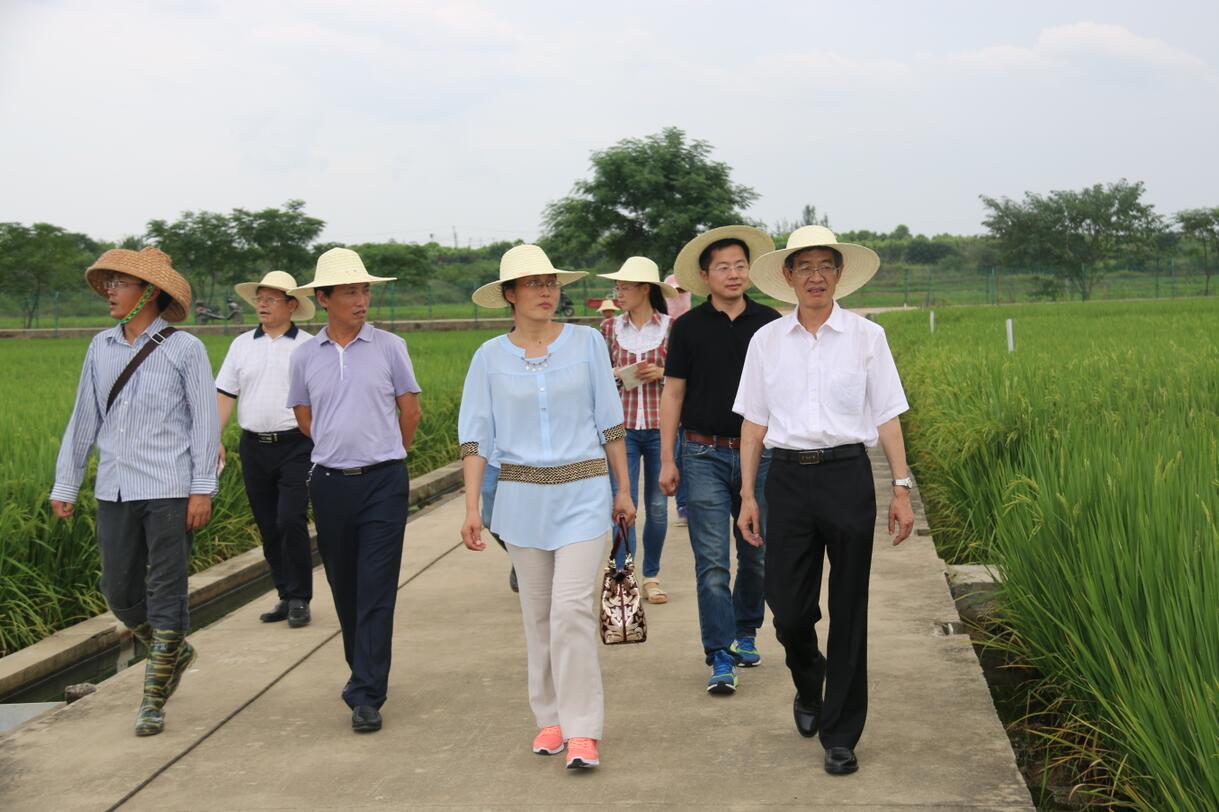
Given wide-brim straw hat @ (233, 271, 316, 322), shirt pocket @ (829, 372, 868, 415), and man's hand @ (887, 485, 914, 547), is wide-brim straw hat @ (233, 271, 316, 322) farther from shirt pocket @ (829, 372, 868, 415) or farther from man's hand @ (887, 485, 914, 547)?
man's hand @ (887, 485, 914, 547)

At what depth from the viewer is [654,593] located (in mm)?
7301

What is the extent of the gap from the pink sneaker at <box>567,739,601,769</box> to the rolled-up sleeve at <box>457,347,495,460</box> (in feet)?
3.59

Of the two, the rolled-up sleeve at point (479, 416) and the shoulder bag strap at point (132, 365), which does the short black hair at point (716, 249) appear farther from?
the shoulder bag strap at point (132, 365)

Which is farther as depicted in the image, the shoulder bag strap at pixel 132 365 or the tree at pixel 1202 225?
the tree at pixel 1202 225

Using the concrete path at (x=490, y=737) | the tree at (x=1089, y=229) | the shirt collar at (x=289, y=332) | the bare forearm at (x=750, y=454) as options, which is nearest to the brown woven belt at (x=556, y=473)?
the bare forearm at (x=750, y=454)

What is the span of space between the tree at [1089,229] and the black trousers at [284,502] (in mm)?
73054

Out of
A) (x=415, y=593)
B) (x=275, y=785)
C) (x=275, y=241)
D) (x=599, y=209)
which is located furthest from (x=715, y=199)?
(x=275, y=785)

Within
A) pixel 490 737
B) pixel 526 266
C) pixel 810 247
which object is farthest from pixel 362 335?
A: pixel 810 247

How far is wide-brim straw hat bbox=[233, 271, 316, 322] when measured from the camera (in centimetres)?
738

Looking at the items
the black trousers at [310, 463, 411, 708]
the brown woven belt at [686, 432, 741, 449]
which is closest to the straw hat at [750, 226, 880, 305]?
the brown woven belt at [686, 432, 741, 449]

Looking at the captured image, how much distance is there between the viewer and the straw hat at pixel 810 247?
484cm

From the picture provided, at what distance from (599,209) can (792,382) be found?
147 feet

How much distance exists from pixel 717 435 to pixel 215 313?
56.4 m

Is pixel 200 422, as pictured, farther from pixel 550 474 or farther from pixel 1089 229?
pixel 1089 229
